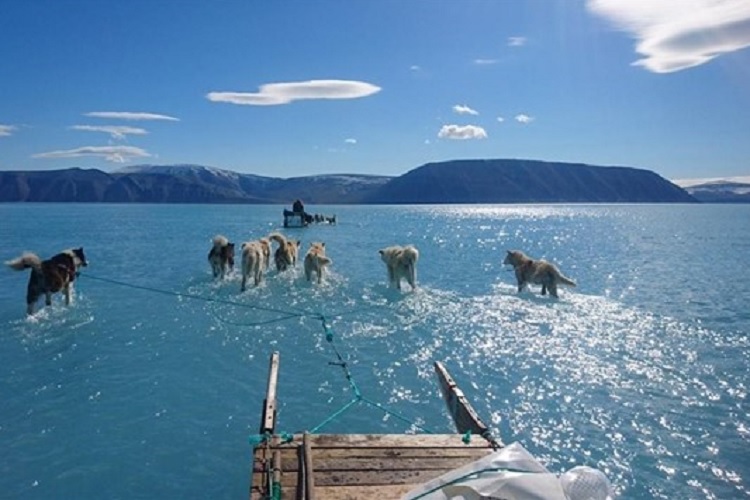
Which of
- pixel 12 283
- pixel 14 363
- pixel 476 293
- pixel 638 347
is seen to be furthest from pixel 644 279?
pixel 12 283

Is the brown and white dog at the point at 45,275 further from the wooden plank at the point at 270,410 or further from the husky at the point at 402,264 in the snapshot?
the husky at the point at 402,264

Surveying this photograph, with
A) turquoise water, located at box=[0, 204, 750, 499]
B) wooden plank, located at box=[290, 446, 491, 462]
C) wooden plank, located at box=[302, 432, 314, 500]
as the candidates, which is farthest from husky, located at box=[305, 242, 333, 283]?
wooden plank, located at box=[290, 446, 491, 462]

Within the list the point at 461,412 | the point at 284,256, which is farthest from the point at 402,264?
the point at 461,412

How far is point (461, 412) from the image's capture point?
867cm

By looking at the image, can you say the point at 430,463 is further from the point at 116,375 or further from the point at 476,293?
the point at 476,293

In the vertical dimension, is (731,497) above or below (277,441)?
below

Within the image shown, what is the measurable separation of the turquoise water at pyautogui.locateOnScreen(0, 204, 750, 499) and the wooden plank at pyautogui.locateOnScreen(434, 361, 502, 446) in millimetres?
688

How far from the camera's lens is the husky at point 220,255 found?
2450 cm

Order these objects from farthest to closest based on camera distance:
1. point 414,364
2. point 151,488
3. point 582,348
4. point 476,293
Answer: point 476,293 → point 582,348 → point 414,364 → point 151,488

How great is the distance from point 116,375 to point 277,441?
671 centimetres

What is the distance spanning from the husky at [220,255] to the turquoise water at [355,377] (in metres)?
0.83

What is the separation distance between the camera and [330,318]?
1775 cm

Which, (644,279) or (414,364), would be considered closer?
(414,364)

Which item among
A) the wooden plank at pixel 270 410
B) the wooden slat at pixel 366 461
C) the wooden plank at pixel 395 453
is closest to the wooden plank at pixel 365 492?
the wooden slat at pixel 366 461
